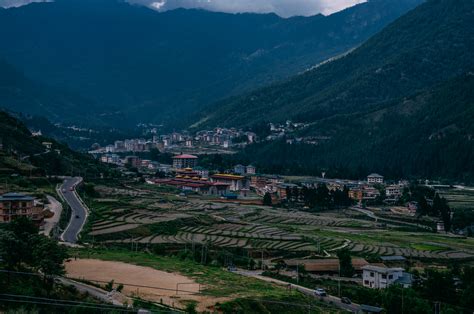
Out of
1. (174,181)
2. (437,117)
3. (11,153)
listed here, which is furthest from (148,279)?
(437,117)

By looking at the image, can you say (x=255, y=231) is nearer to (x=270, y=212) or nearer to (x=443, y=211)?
(x=270, y=212)

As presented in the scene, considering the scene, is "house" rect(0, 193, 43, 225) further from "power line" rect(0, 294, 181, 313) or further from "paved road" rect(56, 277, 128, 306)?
"power line" rect(0, 294, 181, 313)

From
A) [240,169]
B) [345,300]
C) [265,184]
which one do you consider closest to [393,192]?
[265,184]

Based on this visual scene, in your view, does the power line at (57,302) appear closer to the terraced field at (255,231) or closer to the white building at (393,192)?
the terraced field at (255,231)

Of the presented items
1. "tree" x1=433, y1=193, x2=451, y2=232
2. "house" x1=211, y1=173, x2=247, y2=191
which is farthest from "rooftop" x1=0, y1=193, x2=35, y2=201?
"house" x1=211, y1=173, x2=247, y2=191

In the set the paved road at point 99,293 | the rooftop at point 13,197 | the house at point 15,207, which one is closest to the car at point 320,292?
the paved road at point 99,293

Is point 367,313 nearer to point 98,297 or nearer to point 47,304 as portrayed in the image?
point 98,297
